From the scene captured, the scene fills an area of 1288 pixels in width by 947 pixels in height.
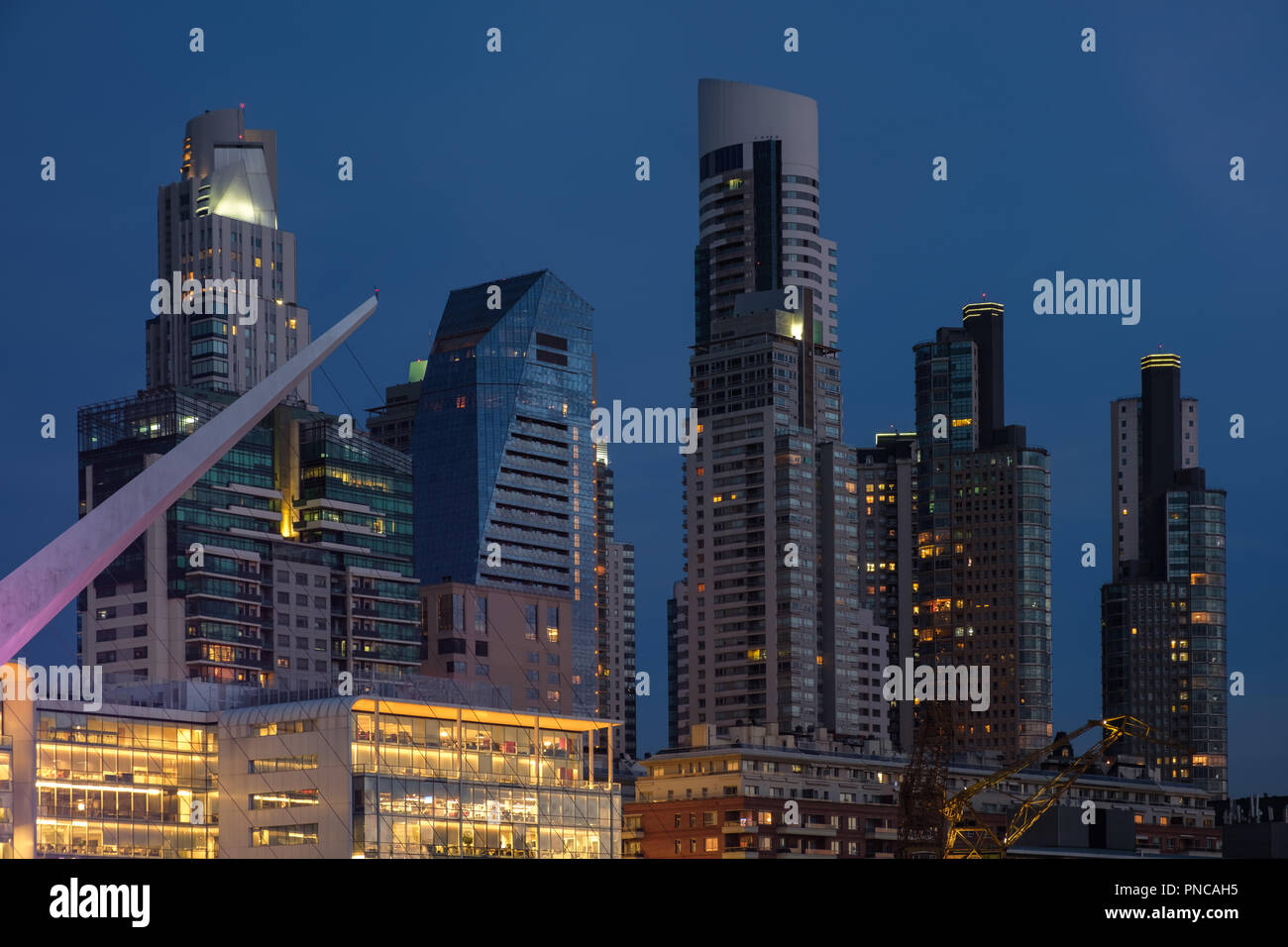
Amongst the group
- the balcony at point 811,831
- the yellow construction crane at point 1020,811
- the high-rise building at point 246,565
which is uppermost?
the high-rise building at point 246,565

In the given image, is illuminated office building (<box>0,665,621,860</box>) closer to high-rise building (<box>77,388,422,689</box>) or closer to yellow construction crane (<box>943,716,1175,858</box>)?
yellow construction crane (<box>943,716,1175,858</box>)

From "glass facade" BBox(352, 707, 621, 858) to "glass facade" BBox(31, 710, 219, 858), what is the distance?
10.9 metres

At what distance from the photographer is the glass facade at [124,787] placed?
95.7 meters

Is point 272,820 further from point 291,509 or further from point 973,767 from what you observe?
point 291,509

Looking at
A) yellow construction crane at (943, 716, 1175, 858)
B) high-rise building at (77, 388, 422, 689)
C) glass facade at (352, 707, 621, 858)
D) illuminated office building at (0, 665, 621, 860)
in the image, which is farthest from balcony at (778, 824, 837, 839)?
high-rise building at (77, 388, 422, 689)

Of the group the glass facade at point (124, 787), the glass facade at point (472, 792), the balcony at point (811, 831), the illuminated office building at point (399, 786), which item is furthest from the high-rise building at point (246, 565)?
the illuminated office building at point (399, 786)

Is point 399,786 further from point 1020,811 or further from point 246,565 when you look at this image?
point 246,565

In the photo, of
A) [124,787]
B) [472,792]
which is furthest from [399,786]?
[124,787]

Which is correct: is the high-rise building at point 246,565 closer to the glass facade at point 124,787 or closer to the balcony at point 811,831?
the balcony at point 811,831

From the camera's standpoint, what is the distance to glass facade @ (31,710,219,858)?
9569cm

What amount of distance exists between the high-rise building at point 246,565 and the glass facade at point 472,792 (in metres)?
61.1

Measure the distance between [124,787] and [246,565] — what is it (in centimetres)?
8534
